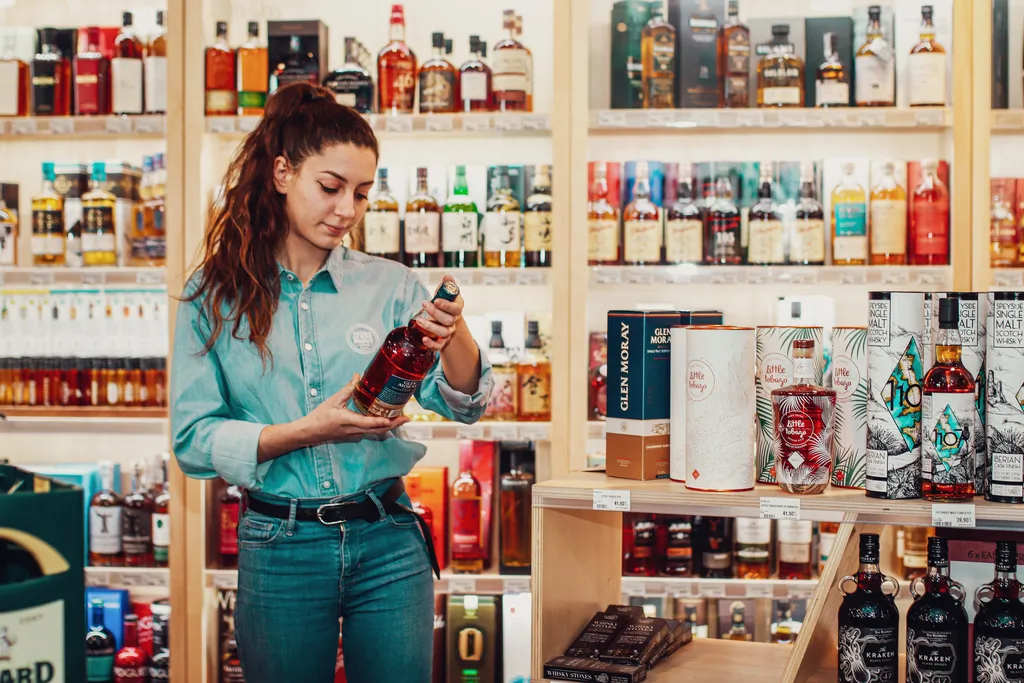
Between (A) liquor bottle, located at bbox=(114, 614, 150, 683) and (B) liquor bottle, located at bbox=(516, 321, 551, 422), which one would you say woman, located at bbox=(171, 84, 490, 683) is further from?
(A) liquor bottle, located at bbox=(114, 614, 150, 683)

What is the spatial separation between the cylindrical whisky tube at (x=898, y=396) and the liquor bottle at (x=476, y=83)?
191 cm

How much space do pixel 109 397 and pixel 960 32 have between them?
270 cm

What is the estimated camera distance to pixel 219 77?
3238mm

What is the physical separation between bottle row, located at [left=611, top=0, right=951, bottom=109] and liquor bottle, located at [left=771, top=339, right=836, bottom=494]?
5.94 ft

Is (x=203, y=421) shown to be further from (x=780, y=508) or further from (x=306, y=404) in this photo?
(x=780, y=508)

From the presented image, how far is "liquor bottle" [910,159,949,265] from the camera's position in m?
3.10

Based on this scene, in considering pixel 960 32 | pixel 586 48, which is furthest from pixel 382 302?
pixel 960 32

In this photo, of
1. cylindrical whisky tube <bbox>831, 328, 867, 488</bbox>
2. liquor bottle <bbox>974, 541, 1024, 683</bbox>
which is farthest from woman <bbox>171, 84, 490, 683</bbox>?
liquor bottle <bbox>974, 541, 1024, 683</bbox>

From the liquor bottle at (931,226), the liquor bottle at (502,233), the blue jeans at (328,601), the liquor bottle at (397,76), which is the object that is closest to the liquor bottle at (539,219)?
the liquor bottle at (502,233)

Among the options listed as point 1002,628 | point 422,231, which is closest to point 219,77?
point 422,231

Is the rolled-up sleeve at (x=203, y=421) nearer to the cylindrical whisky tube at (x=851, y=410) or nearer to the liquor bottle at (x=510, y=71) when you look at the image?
the cylindrical whisky tube at (x=851, y=410)

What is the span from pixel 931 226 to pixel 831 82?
0.51 m

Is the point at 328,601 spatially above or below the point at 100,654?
above

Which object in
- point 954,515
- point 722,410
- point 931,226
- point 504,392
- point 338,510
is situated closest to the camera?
point 954,515
